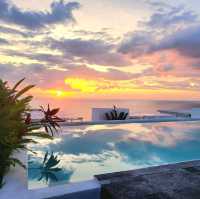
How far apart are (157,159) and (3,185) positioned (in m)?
3.29

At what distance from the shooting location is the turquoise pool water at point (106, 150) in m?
3.70

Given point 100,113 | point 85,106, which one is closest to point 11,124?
point 100,113

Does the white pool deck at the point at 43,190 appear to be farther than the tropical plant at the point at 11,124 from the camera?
No

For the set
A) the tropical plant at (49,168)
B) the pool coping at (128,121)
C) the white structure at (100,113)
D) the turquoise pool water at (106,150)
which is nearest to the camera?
the tropical plant at (49,168)

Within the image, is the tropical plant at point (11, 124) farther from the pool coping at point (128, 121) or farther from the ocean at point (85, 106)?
the pool coping at point (128, 121)

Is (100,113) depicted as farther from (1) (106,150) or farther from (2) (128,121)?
(1) (106,150)

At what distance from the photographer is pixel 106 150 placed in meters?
5.44

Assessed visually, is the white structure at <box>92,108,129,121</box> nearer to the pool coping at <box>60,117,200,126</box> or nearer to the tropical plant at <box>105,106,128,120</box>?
the tropical plant at <box>105,106,128,120</box>

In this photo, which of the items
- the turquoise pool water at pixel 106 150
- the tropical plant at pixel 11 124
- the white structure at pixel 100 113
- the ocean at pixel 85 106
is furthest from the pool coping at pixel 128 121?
the tropical plant at pixel 11 124

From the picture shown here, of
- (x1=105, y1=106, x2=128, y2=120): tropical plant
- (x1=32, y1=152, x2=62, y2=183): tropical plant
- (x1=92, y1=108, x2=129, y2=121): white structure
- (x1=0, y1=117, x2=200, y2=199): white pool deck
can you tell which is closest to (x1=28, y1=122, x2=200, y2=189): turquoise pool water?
(x1=32, y1=152, x2=62, y2=183): tropical plant

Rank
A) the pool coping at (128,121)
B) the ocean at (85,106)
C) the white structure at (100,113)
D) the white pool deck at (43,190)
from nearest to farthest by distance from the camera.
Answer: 1. the white pool deck at (43,190)
2. the pool coping at (128,121)
3. the ocean at (85,106)
4. the white structure at (100,113)

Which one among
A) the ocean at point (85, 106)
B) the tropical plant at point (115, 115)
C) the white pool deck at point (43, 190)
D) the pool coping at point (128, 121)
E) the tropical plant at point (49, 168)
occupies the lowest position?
the tropical plant at point (49, 168)

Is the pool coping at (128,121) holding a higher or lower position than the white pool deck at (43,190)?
higher

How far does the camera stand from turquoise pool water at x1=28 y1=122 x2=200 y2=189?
3.70 metres
